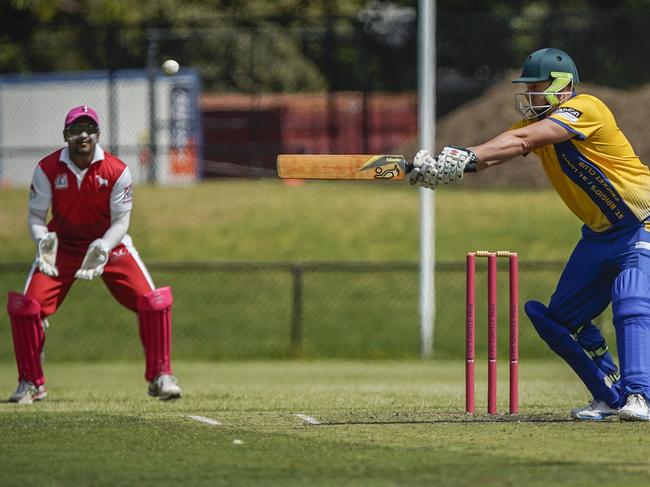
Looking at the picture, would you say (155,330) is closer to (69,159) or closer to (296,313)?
(69,159)

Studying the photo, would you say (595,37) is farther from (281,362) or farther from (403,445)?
(403,445)

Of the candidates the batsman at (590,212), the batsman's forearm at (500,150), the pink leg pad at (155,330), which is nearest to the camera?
the batsman's forearm at (500,150)

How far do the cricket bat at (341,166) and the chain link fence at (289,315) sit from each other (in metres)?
9.33

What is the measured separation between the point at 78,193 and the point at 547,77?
12.3ft

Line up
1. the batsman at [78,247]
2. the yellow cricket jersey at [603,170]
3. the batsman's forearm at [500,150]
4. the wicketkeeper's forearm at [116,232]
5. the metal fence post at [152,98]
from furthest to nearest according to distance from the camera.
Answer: the metal fence post at [152,98], the batsman at [78,247], the wicketkeeper's forearm at [116,232], the yellow cricket jersey at [603,170], the batsman's forearm at [500,150]

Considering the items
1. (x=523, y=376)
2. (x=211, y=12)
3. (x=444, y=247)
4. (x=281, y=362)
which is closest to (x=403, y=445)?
(x=523, y=376)

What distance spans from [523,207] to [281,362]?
7903mm

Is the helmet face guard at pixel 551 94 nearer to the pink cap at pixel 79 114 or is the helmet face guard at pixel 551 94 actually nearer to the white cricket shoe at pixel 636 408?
the white cricket shoe at pixel 636 408

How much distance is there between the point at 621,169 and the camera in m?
8.42

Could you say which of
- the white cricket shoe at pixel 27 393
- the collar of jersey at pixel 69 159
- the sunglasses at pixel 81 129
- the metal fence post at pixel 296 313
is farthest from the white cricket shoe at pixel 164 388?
the metal fence post at pixel 296 313

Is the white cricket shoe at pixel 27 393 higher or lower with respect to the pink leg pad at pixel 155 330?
lower

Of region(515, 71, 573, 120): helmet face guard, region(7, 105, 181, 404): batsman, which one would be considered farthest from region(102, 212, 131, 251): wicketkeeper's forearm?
region(515, 71, 573, 120): helmet face guard

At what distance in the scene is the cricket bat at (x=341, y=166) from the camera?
26.4 ft

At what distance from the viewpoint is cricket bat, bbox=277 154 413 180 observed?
8055 mm
